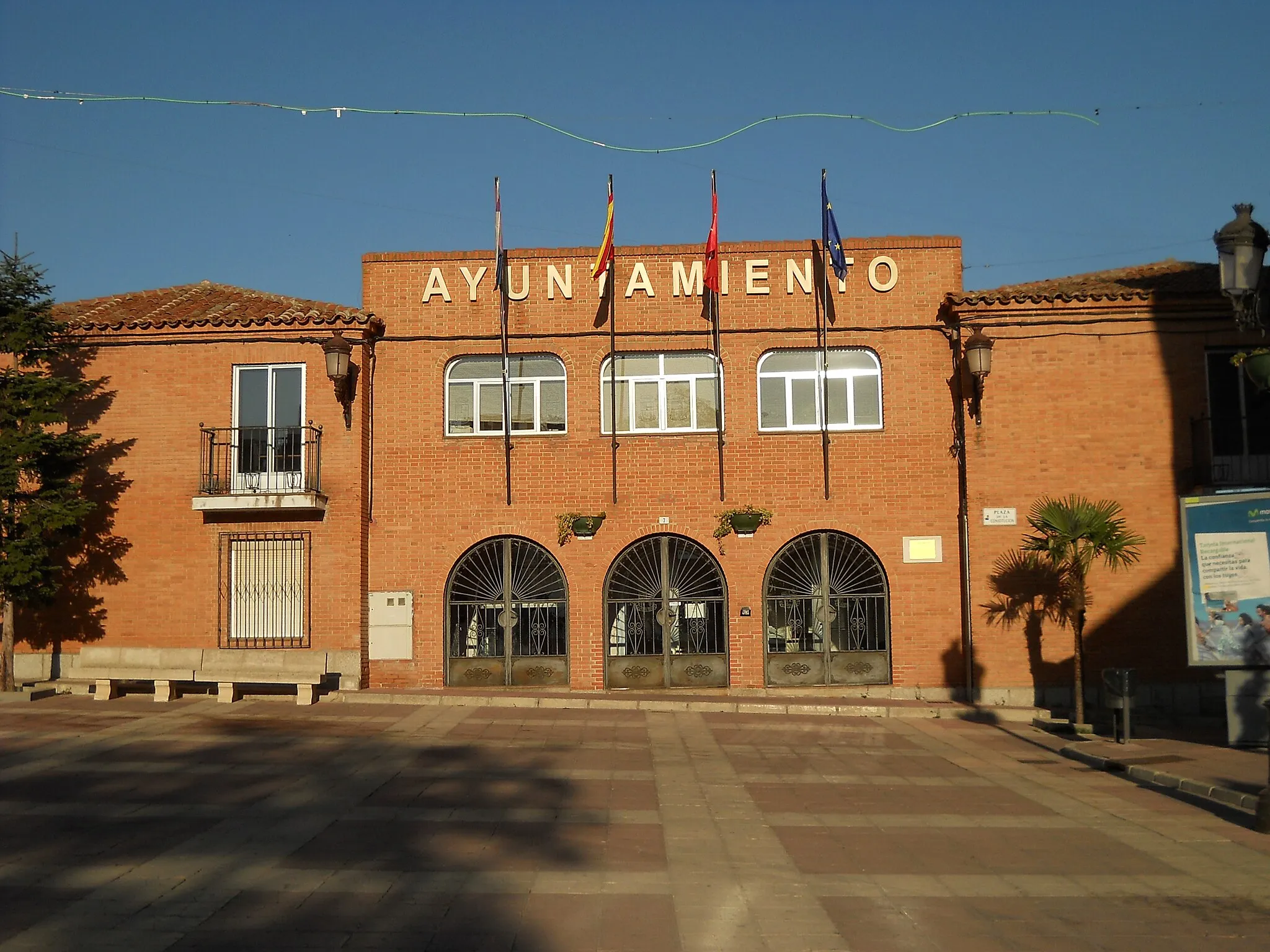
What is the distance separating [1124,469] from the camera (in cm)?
1900

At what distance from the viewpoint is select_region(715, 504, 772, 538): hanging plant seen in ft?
62.9

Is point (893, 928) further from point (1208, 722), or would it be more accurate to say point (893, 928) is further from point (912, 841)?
point (1208, 722)

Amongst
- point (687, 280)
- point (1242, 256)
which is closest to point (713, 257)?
point (687, 280)

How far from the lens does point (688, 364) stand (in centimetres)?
1986

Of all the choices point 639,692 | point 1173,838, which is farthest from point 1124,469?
point 1173,838

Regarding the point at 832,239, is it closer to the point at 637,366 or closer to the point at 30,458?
the point at 637,366

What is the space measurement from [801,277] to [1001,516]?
5272 millimetres

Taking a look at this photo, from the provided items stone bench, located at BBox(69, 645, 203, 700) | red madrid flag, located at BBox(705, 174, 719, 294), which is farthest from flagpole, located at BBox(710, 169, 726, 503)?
stone bench, located at BBox(69, 645, 203, 700)

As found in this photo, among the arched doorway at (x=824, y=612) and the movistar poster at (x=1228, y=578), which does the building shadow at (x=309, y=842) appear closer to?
the arched doorway at (x=824, y=612)

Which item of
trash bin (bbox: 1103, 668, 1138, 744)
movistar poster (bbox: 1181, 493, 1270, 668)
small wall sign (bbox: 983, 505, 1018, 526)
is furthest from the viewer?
small wall sign (bbox: 983, 505, 1018, 526)

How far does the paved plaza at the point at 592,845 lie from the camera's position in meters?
7.34

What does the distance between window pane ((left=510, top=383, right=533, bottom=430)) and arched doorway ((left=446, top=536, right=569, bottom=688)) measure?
1.95m

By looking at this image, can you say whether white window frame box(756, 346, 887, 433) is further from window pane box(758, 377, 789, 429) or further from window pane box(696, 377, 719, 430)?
window pane box(696, 377, 719, 430)

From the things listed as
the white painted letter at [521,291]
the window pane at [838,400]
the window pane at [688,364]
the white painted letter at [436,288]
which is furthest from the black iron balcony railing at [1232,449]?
the white painted letter at [436,288]
